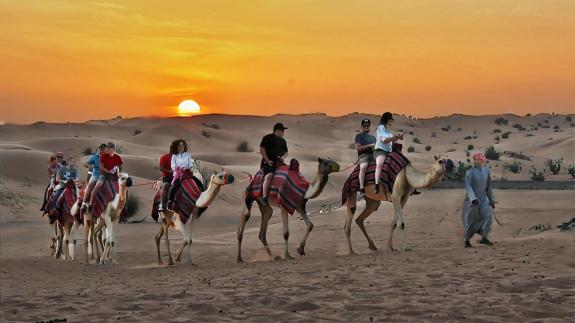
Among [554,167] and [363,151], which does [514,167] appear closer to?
[554,167]

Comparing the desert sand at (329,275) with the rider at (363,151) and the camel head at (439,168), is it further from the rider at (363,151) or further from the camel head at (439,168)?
the rider at (363,151)

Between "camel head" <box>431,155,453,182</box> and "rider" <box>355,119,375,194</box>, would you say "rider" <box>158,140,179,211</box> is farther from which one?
"camel head" <box>431,155,453,182</box>

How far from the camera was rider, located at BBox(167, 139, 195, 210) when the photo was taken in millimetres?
16859

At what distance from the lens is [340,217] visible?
2614 centimetres

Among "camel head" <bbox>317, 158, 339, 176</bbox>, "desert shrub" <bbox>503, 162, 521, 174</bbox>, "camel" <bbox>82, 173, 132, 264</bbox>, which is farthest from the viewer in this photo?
"desert shrub" <bbox>503, 162, 521, 174</bbox>

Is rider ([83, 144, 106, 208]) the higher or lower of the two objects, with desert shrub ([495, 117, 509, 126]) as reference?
lower

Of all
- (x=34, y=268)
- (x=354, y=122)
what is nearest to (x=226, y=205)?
(x=34, y=268)

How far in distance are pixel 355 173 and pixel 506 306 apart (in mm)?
7056

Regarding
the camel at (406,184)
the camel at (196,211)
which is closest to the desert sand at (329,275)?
the camel at (196,211)

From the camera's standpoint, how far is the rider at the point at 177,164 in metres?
16.9

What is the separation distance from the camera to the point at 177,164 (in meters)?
16.9

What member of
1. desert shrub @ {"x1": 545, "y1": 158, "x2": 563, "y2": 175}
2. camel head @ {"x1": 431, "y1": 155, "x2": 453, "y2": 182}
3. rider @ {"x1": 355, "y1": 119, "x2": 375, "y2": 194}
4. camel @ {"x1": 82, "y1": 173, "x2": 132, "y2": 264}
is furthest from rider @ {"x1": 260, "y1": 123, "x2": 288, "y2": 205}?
desert shrub @ {"x1": 545, "y1": 158, "x2": 563, "y2": 175}

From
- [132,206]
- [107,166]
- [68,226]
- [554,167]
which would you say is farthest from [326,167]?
[554,167]

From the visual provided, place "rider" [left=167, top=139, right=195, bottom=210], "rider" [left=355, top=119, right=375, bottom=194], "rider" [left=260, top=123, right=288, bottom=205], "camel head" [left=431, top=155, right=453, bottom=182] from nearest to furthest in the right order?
"camel head" [left=431, top=155, right=453, bottom=182] → "rider" [left=260, top=123, right=288, bottom=205] → "rider" [left=355, top=119, right=375, bottom=194] → "rider" [left=167, top=139, right=195, bottom=210]
